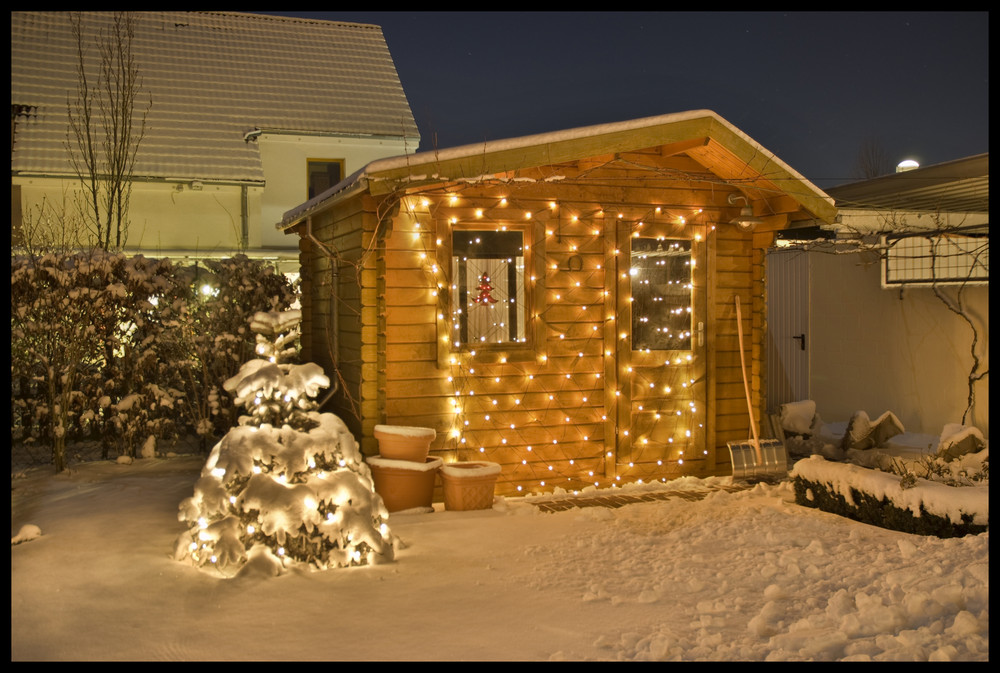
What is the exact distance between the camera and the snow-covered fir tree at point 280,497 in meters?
5.13

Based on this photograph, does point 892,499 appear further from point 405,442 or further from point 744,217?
point 405,442

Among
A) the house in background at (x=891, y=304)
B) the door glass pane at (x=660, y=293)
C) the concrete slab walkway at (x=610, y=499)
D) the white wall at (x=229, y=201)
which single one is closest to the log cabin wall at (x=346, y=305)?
the concrete slab walkway at (x=610, y=499)

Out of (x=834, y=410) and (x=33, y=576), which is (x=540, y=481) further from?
(x=834, y=410)

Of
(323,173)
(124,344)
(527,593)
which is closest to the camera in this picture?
(527,593)

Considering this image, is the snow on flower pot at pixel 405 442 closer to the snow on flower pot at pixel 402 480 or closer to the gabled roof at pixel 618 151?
the snow on flower pot at pixel 402 480

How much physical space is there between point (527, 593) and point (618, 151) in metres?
4.20

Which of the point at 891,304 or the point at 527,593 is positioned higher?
the point at 891,304

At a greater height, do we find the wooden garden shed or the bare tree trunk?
the bare tree trunk

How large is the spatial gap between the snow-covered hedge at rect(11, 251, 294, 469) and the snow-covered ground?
1.95 m

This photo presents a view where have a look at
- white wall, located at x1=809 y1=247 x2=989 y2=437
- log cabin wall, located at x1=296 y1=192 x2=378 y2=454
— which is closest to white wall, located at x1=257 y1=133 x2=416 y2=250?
log cabin wall, located at x1=296 y1=192 x2=378 y2=454

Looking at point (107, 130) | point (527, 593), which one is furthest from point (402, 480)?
point (107, 130)

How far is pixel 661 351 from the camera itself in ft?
26.8

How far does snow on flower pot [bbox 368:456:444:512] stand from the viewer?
22.1ft

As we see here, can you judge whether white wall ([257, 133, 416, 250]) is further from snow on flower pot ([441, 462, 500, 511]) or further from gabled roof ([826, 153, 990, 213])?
snow on flower pot ([441, 462, 500, 511])
